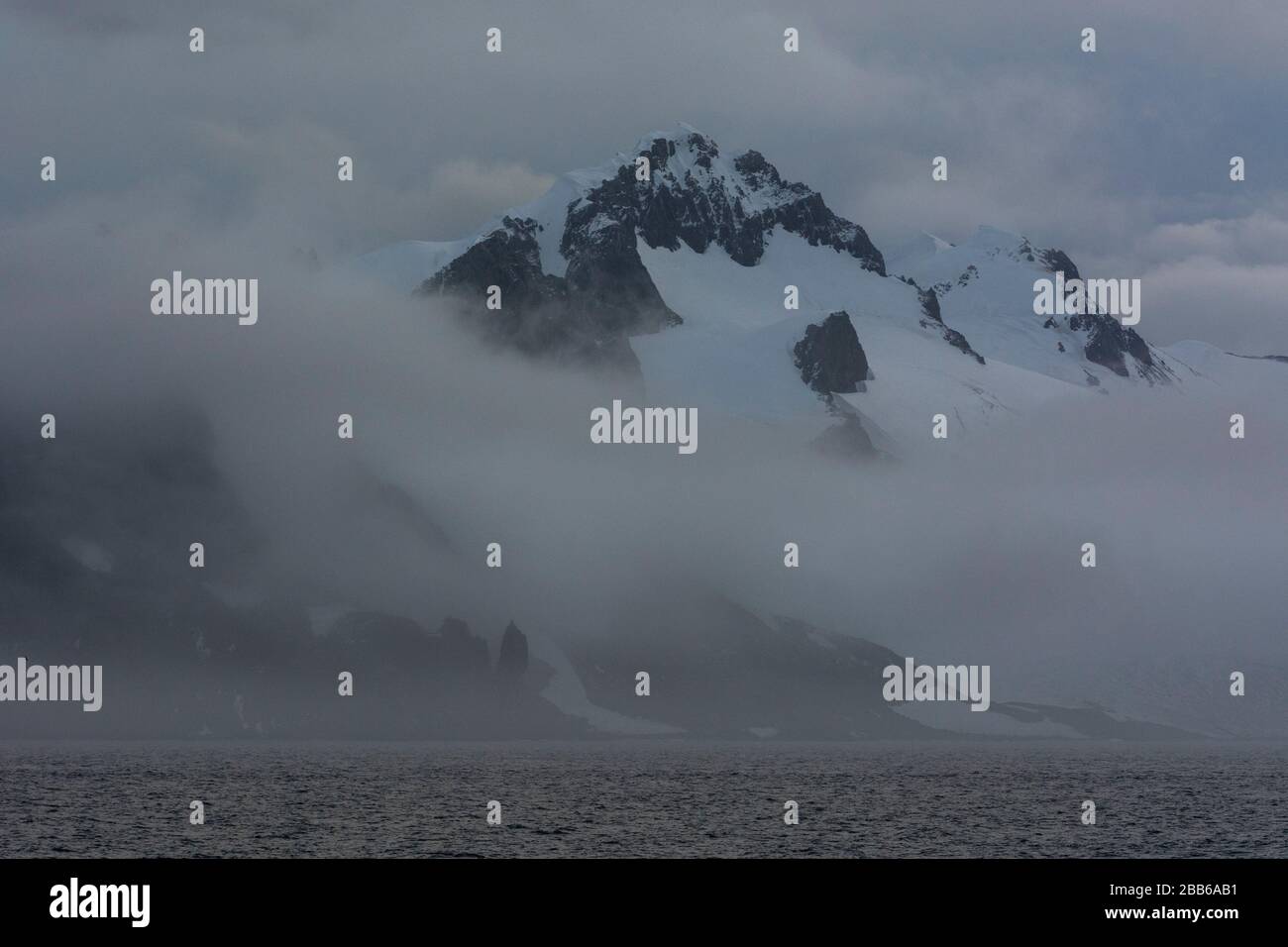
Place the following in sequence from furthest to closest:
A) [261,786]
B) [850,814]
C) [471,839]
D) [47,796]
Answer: [261,786], [47,796], [850,814], [471,839]
